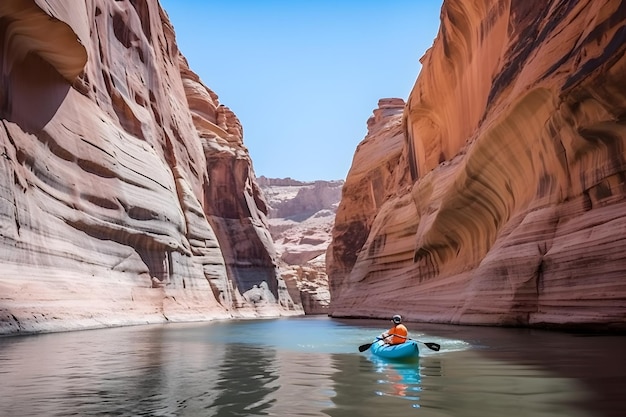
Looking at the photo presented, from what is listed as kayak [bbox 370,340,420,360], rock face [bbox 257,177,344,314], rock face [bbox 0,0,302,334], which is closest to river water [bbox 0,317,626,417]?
kayak [bbox 370,340,420,360]

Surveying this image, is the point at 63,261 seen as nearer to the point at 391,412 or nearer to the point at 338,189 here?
the point at 391,412

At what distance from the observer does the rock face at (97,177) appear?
18.0 meters

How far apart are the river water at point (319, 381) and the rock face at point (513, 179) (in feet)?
10.3

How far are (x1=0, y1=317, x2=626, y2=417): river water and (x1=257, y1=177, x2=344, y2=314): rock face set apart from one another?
184 feet

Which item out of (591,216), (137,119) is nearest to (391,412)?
(591,216)

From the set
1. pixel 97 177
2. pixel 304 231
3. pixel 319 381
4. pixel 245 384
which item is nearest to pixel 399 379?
pixel 319 381

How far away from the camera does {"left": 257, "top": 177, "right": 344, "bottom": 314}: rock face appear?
2685 inches

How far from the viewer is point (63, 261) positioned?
64.2 ft

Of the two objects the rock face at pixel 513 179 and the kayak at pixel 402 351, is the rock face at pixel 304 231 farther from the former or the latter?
the kayak at pixel 402 351

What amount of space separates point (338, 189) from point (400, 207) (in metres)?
100

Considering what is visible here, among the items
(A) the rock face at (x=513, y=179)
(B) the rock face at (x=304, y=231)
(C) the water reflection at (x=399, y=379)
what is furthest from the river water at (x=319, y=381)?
(B) the rock face at (x=304, y=231)

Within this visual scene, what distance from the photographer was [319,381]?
283 inches

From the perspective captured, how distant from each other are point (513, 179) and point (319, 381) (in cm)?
1515

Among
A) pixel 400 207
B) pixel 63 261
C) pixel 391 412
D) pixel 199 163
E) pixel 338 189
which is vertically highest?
pixel 338 189
